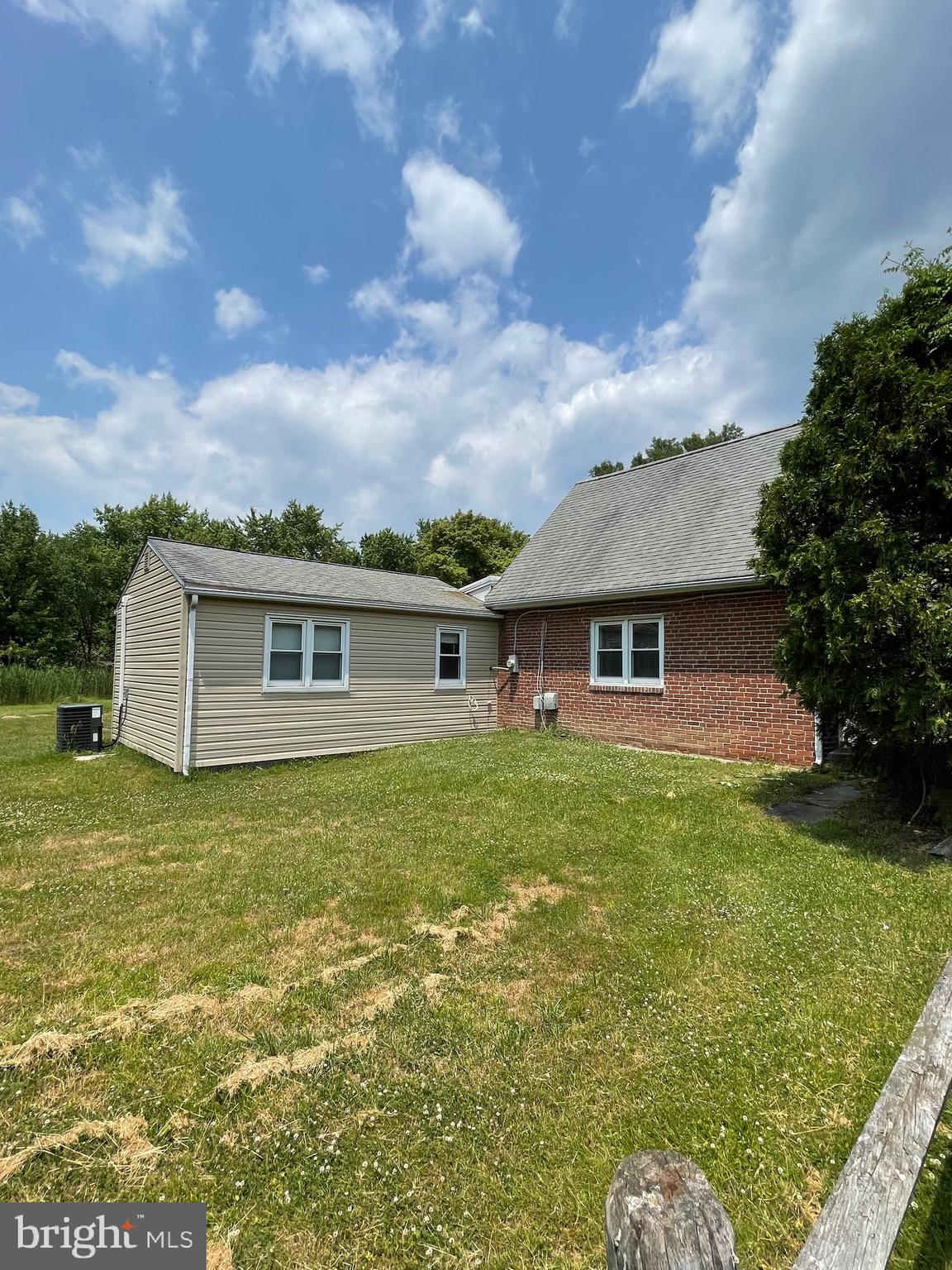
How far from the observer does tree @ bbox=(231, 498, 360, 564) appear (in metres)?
38.6

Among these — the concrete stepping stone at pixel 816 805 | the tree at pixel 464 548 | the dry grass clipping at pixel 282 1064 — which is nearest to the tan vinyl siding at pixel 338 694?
the concrete stepping stone at pixel 816 805

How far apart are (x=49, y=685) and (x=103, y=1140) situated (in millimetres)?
24658

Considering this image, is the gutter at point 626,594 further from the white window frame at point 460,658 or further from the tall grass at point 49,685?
the tall grass at point 49,685

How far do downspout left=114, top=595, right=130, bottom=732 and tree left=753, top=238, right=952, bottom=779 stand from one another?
13.9 m

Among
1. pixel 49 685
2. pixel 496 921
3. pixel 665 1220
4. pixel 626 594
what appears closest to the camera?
pixel 665 1220

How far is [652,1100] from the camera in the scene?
7.77ft

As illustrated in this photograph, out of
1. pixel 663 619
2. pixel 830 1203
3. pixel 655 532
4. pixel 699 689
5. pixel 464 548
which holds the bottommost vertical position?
pixel 830 1203

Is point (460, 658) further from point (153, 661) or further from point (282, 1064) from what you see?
point (282, 1064)

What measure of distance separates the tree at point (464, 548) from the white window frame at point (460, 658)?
2395 cm

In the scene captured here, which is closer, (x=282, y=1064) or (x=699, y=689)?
(x=282, y=1064)

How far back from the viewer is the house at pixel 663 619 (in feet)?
30.0

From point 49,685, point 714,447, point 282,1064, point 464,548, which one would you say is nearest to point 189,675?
point 282,1064

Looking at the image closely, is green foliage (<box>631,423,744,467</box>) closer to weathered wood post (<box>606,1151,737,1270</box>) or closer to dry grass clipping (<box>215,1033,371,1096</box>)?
dry grass clipping (<box>215,1033,371,1096</box>)

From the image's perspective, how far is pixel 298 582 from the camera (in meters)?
11.0
